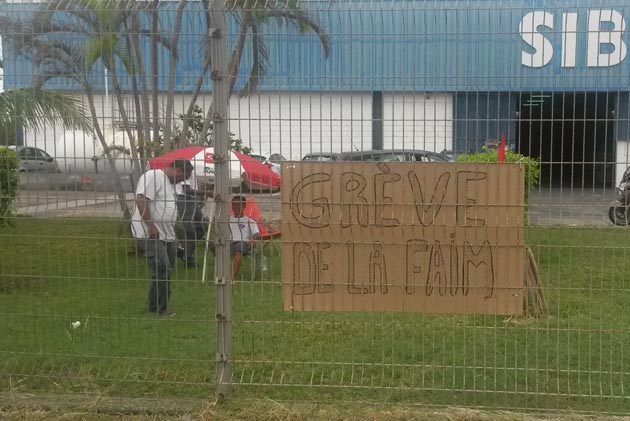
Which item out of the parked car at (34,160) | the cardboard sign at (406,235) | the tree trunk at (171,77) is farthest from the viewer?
the parked car at (34,160)

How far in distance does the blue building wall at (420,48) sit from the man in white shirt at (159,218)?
2.60ft

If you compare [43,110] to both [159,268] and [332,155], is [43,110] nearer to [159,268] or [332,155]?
[159,268]

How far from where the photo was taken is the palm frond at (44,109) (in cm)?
506

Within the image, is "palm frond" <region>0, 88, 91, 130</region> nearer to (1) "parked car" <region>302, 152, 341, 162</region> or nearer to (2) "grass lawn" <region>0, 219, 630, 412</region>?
(2) "grass lawn" <region>0, 219, 630, 412</region>

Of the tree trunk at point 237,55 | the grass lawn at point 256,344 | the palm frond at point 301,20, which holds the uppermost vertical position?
the palm frond at point 301,20

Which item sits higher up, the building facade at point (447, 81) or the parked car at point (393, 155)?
the building facade at point (447, 81)

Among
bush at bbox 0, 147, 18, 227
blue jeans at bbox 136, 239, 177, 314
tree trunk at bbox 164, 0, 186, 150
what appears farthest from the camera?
bush at bbox 0, 147, 18, 227

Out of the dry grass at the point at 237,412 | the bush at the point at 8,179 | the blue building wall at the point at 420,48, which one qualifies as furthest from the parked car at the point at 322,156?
the bush at the point at 8,179

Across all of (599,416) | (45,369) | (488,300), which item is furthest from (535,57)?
(45,369)

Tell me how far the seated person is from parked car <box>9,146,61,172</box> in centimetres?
122

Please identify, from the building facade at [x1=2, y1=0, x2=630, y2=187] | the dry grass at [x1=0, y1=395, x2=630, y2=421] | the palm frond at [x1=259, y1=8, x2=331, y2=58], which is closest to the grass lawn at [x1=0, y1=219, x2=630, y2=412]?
the dry grass at [x1=0, y1=395, x2=630, y2=421]

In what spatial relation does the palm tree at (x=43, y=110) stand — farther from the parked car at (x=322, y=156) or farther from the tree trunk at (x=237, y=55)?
the parked car at (x=322, y=156)

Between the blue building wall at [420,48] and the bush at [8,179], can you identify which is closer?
the blue building wall at [420,48]

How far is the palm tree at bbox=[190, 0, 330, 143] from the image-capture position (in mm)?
4844
